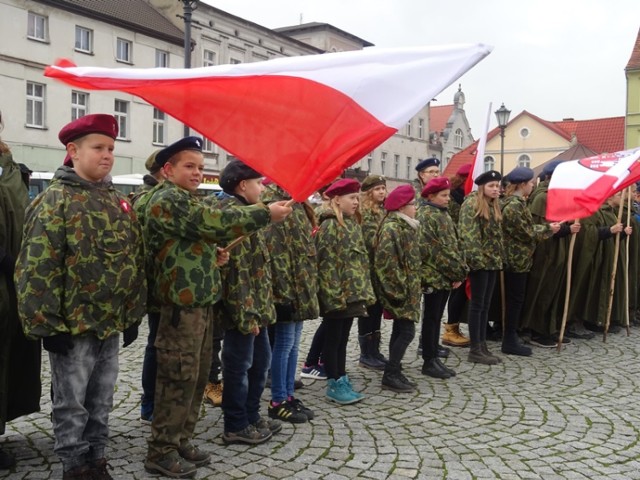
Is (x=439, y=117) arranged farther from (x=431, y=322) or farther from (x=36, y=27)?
(x=431, y=322)

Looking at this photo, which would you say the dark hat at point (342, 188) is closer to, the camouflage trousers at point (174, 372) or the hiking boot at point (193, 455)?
the camouflage trousers at point (174, 372)

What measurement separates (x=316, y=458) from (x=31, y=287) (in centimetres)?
201

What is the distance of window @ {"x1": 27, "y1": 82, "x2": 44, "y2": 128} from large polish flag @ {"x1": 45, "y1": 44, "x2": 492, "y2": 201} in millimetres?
24571

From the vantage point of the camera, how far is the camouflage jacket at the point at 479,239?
696 cm

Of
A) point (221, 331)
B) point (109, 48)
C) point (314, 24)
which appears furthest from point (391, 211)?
point (314, 24)

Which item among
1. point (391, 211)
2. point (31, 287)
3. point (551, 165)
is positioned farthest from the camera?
point (551, 165)

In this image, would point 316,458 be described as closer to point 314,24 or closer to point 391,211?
point 391,211

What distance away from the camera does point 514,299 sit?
7676mm

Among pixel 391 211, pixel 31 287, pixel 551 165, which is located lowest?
pixel 31 287

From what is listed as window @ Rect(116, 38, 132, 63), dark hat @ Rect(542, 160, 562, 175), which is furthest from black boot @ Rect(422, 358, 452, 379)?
window @ Rect(116, 38, 132, 63)

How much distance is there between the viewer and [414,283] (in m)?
5.91

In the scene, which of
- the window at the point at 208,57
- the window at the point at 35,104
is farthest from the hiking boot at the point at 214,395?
the window at the point at 208,57

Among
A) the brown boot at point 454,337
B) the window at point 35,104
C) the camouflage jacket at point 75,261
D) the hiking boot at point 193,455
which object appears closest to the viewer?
the camouflage jacket at point 75,261

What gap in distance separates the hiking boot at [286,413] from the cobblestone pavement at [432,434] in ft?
0.23
